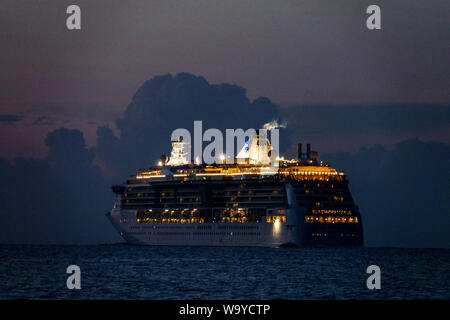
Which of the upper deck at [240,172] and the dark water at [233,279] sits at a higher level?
the upper deck at [240,172]

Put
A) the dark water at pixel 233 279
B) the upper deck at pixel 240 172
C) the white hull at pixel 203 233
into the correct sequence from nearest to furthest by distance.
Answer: the dark water at pixel 233 279
the white hull at pixel 203 233
the upper deck at pixel 240 172

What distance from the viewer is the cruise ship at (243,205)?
108m

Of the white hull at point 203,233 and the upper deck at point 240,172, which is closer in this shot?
the white hull at point 203,233

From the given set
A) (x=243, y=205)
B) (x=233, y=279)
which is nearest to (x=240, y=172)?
(x=243, y=205)

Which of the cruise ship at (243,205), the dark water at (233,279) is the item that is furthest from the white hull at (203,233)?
the dark water at (233,279)

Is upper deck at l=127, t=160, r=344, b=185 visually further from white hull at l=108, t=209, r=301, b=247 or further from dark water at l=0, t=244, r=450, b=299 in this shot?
dark water at l=0, t=244, r=450, b=299

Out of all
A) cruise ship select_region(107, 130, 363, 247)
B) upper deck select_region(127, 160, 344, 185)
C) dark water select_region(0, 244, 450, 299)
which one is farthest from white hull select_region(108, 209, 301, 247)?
dark water select_region(0, 244, 450, 299)

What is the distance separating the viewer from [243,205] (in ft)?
372

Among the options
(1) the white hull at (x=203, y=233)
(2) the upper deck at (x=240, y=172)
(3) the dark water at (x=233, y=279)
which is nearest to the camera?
(3) the dark water at (x=233, y=279)

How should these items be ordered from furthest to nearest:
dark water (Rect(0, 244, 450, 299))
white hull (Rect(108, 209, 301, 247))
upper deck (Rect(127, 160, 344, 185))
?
upper deck (Rect(127, 160, 344, 185)) → white hull (Rect(108, 209, 301, 247)) → dark water (Rect(0, 244, 450, 299))

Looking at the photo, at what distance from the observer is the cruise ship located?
355ft

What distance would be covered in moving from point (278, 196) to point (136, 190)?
27763 millimetres

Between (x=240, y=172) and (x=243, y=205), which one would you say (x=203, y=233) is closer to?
(x=243, y=205)

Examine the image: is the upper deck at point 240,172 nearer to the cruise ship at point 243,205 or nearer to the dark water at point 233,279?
the cruise ship at point 243,205
